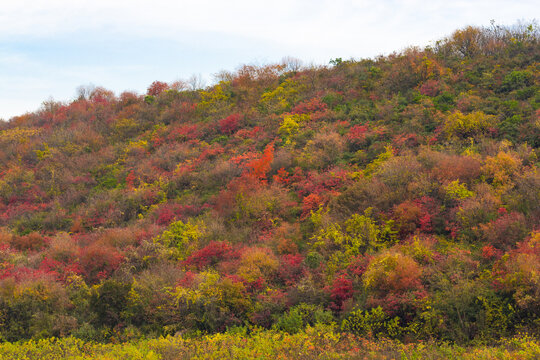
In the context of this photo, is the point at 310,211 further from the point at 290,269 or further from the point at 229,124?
the point at 229,124

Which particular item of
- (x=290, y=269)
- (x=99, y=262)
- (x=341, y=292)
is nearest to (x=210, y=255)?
(x=290, y=269)

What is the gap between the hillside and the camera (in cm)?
1127

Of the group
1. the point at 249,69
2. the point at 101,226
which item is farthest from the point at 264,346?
the point at 249,69

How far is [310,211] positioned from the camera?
59.6 feet

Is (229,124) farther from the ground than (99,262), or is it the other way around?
(229,124)

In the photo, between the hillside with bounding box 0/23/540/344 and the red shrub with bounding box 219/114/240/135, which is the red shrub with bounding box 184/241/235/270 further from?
the red shrub with bounding box 219/114/240/135

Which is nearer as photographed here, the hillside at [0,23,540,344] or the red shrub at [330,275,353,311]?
the hillside at [0,23,540,344]

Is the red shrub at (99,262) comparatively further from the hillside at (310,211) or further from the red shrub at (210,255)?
the red shrub at (210,255)

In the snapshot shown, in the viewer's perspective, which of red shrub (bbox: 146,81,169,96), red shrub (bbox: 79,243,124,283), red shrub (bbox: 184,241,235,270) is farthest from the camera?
red shrub (bbox: 146,81,169,96)

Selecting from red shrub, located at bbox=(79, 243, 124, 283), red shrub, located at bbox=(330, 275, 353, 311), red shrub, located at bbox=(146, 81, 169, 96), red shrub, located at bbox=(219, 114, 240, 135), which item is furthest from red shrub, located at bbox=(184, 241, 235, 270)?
red shrub, located at bbox=(146, 81, 169, 96)

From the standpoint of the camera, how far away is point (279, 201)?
19.3 meters

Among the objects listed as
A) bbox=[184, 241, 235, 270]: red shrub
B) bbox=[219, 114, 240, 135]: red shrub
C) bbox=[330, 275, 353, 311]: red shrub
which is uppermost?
bbox=[219, 114, 240, 135]: red shrub

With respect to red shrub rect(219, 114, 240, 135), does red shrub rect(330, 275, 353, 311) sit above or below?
below

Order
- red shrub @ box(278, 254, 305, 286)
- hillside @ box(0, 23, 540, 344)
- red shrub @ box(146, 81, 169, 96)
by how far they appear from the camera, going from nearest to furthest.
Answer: hillside @ box(0, 23, 540, 344) → red shrub @ box(278, 254, 305, 286) → red shrub @ box(146, 81, 169, 96)
